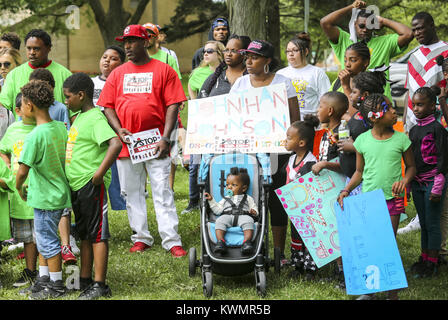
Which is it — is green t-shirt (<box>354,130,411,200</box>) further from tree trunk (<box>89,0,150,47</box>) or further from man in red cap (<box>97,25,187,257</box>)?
tree trunk (<box>89,0,150,47</box>)

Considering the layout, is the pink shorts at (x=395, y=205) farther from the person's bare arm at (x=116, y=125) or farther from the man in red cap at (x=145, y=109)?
the person's bare arm at (x=116, y=125)

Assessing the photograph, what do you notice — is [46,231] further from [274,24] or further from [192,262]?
[274,24]

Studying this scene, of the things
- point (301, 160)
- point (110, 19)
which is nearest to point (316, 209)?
point (301, 160)

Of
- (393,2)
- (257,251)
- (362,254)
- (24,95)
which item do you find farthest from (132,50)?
(393,2)

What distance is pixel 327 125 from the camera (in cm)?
561

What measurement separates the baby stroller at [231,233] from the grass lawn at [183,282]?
16 centimetres

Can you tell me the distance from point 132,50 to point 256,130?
1736 mm

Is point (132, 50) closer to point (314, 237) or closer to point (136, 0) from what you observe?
point (314, 237)

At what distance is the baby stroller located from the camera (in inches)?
210

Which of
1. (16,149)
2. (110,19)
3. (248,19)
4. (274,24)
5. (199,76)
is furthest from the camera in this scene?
(110,19)

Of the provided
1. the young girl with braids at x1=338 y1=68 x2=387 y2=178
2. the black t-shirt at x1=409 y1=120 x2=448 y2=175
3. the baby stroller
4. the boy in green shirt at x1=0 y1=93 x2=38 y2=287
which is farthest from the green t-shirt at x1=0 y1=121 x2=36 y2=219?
the black t-shirt at x1=409 y1=120 x2=448 y2=175

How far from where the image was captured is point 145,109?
22.0ft

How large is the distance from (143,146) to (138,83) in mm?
670

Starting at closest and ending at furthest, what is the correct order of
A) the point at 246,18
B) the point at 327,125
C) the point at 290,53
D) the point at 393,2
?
the point at 327,125
the point at 290,53
the point at 246,18
the point at 393,2
